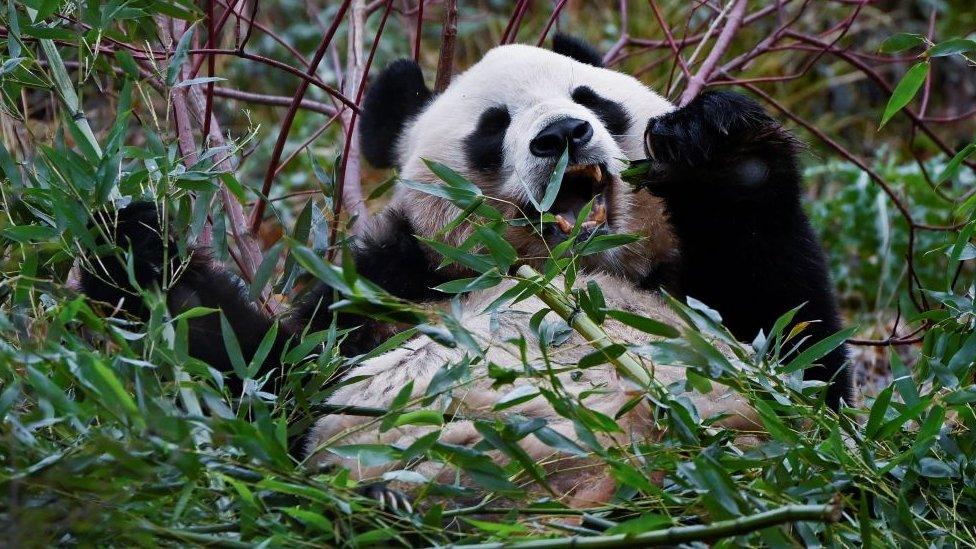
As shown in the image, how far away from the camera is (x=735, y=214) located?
3.04m

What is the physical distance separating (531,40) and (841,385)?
18.2 ft

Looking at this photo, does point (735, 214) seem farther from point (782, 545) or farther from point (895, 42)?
point (782, 545)

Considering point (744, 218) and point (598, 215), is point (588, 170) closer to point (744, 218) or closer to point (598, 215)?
point (598, 215)

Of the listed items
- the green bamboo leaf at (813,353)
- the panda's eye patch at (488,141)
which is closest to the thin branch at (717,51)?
the panda's eye patch at (488,141)

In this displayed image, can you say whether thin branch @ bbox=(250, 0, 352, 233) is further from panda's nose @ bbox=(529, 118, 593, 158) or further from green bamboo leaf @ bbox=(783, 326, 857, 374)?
green bamboo leaf @ bbox=(783, 326, 857, 374)

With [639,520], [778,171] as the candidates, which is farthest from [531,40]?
[639,520]

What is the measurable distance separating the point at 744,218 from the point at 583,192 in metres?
0.52

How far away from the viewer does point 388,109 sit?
13.1 ft

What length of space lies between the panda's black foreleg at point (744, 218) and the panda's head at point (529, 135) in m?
0.24

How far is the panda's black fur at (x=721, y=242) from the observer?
9.72 feet

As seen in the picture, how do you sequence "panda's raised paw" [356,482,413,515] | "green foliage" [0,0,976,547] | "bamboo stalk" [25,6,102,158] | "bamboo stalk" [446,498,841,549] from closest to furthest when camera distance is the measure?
"bamboo stalk" [446,498,841,549] → "green foliage" [0,0,976,547] → "panda's raised paw" [356,482,413,515] → "bamboo stalk" [25,6,102,158]

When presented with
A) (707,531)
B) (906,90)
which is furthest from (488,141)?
(707,531)

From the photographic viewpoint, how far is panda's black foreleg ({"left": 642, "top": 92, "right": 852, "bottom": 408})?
9.75 feet

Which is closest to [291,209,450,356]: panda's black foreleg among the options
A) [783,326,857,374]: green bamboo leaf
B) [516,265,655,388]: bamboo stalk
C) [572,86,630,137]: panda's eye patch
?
[572,86,630,137]: panda's eye patch
